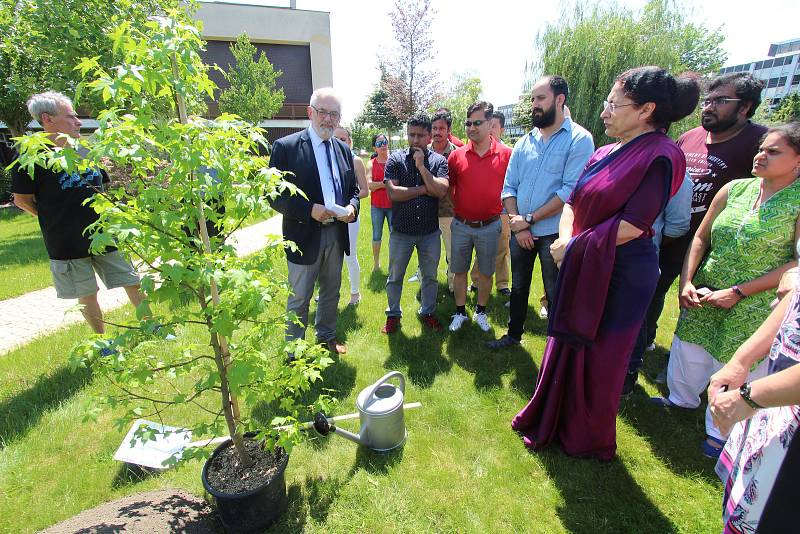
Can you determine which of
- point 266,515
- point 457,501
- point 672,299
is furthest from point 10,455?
point 672,299

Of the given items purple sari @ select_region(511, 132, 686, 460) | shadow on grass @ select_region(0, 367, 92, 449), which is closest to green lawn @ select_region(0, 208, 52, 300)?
shadow on grass @ select_region(0, 367, 92, 449)

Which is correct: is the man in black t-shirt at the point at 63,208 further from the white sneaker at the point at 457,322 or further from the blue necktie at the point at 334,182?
the white sneaker at the point at 457,322

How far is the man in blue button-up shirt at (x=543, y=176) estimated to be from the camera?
311 cm

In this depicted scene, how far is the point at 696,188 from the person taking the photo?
312 cm

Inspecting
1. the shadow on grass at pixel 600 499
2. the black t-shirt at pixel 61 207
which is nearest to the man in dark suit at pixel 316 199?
the black t-shirt at pixel 61 207

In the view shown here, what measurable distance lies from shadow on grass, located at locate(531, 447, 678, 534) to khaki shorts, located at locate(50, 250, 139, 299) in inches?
154

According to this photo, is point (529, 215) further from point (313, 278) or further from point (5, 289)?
point (5, 289)

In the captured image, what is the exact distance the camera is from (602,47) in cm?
1109

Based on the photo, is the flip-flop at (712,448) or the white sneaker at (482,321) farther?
the white sneaker at (482,321)

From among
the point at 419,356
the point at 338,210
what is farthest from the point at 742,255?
the point at 338,210

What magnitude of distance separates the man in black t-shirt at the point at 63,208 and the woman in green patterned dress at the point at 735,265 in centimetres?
458

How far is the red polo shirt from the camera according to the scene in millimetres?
3850

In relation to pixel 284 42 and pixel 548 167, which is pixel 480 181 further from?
pixel 284 42

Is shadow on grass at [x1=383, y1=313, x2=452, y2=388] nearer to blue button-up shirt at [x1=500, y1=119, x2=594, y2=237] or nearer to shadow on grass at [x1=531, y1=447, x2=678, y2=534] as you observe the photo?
shadow on grass at [x1=531, y1=447, x2=678, y2=534]
